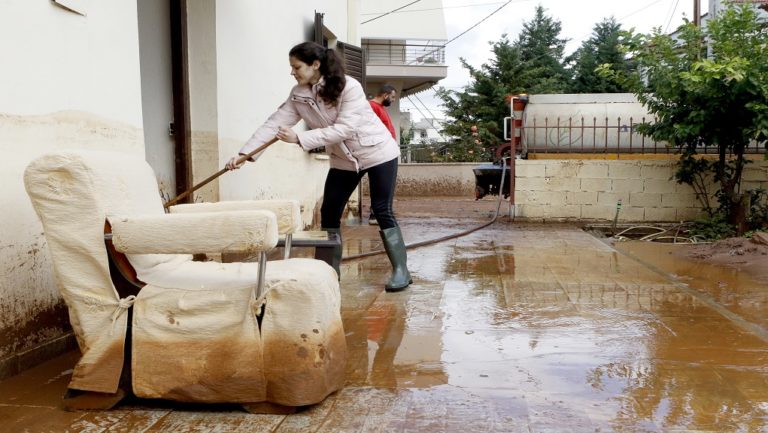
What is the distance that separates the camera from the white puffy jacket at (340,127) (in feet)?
11.7

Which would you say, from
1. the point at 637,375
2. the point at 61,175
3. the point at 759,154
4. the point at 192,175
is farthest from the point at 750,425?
the point at 759,154

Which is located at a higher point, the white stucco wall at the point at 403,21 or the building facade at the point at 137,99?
the white stucco wall at the point at 403,21

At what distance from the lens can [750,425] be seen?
209cm

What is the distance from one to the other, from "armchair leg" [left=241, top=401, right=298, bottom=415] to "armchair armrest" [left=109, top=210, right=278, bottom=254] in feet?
1.75

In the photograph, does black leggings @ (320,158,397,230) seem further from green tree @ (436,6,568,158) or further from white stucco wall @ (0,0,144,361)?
green tree @ (436,6,568,158)

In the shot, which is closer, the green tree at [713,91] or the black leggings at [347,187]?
the black leggings at [347,187]

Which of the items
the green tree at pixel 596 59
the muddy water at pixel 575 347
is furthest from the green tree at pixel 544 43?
the muddy water at pixel 575 347

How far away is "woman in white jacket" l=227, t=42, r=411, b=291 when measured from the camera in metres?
3.56

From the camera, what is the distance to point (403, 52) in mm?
23219

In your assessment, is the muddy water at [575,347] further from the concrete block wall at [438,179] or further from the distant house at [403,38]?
the distant house at [403,38]

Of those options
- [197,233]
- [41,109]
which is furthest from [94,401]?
[41,109]

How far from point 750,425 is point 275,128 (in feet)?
8.43

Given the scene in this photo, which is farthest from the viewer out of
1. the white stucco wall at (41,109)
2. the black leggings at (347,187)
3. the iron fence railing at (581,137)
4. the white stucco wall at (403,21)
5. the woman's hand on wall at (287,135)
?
the white stucco wall at (403,21)

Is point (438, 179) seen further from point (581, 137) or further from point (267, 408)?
point (267, 408)
